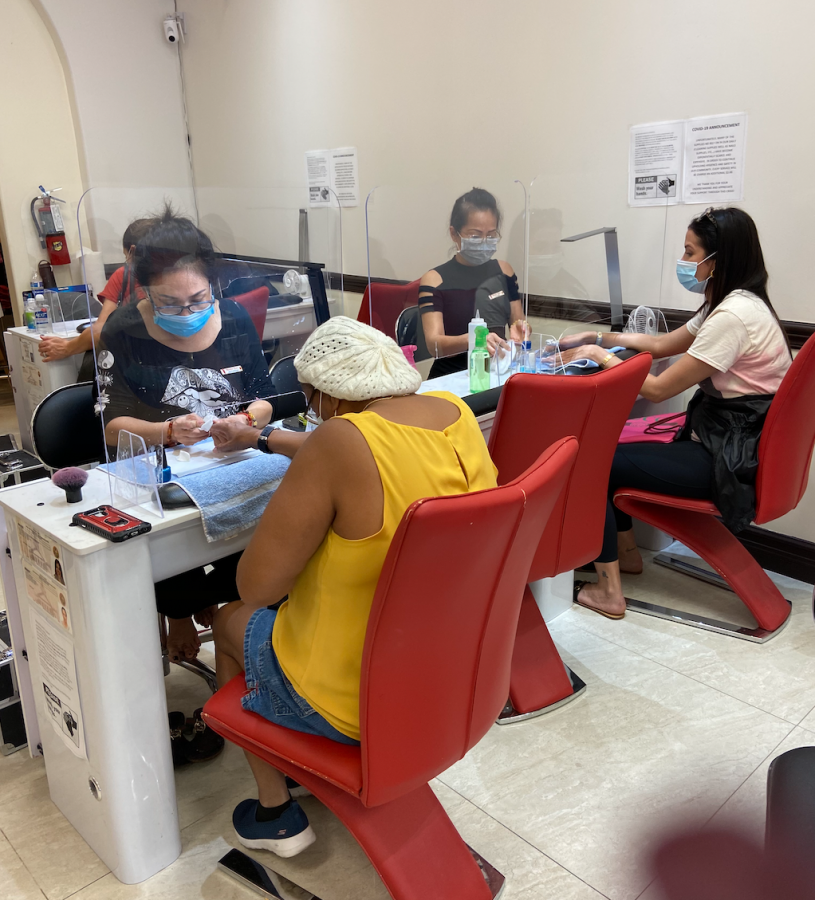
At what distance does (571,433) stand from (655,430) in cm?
103

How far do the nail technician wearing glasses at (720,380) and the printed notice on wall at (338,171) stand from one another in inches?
87.6

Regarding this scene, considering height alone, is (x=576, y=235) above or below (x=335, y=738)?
above

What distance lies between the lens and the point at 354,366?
137 cm

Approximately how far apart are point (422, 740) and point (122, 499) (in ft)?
2.51

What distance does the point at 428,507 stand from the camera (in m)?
1.03

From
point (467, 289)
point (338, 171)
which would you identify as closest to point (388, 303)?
point (467, 289)

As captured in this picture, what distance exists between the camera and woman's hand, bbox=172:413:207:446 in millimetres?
1767

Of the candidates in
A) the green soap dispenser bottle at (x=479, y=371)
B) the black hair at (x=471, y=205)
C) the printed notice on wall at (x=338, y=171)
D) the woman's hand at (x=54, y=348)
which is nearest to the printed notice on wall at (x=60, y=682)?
the green soap dispenser bottle at (x=479, y=371)

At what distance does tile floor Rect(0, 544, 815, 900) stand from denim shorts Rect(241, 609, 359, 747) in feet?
1.52

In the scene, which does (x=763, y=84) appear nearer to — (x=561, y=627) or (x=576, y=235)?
(x=576, y=235)

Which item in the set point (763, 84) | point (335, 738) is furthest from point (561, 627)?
point (763, 84)

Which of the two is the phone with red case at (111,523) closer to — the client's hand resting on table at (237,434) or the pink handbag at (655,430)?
the client's hand resting on table at (237,434)

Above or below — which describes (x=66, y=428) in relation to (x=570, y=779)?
above

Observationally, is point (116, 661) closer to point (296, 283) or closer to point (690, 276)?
point (296, 283)
